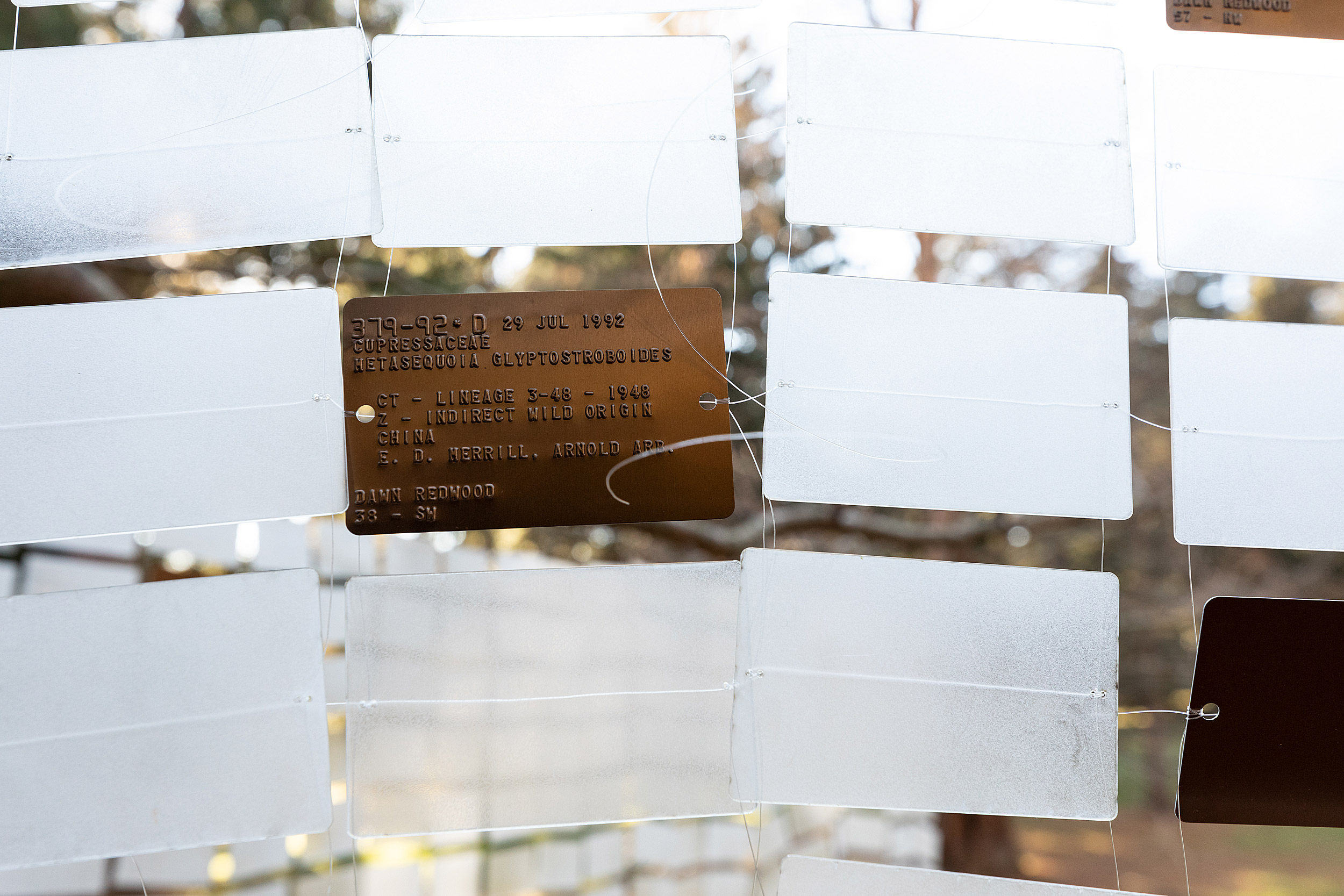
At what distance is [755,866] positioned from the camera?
43.3 inches

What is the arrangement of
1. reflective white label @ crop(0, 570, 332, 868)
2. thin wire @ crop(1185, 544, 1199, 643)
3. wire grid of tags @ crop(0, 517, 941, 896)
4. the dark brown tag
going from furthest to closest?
thin wire @ crop(1185, 544, 1199, 643)
wire grid of tags @ crop(0, 517, 941, 896)
the dark brown tag
reflective white label @ crop(0, 570, 332, 868)

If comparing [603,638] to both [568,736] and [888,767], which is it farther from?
[888,767]

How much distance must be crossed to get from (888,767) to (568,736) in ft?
1.60

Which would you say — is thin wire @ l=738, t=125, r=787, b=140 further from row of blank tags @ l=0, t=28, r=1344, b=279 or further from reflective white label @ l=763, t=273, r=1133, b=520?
reflective white label @ l=763, t=273, r=1133, b=520

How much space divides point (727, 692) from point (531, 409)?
1.74 ft

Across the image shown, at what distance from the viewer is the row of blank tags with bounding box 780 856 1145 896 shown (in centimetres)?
106

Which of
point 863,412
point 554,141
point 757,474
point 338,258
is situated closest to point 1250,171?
point 863,412

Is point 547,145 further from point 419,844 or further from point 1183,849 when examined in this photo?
point 1183,849

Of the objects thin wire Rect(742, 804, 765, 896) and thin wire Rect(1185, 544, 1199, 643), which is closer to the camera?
thin wire Rect(742, 804, 765, 896)

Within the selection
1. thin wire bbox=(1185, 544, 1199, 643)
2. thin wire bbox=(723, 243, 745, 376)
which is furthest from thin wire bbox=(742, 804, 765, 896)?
thin wire bbox=(1185, 544, 1199, 643)

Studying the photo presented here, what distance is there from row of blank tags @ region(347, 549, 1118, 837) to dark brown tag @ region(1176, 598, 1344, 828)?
0.18 metres

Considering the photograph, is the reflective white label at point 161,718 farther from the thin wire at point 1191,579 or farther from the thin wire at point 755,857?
the thin wire at point 1191,579

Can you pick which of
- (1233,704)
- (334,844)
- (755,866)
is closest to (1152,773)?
(1233,704)

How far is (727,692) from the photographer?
3.44 feet
